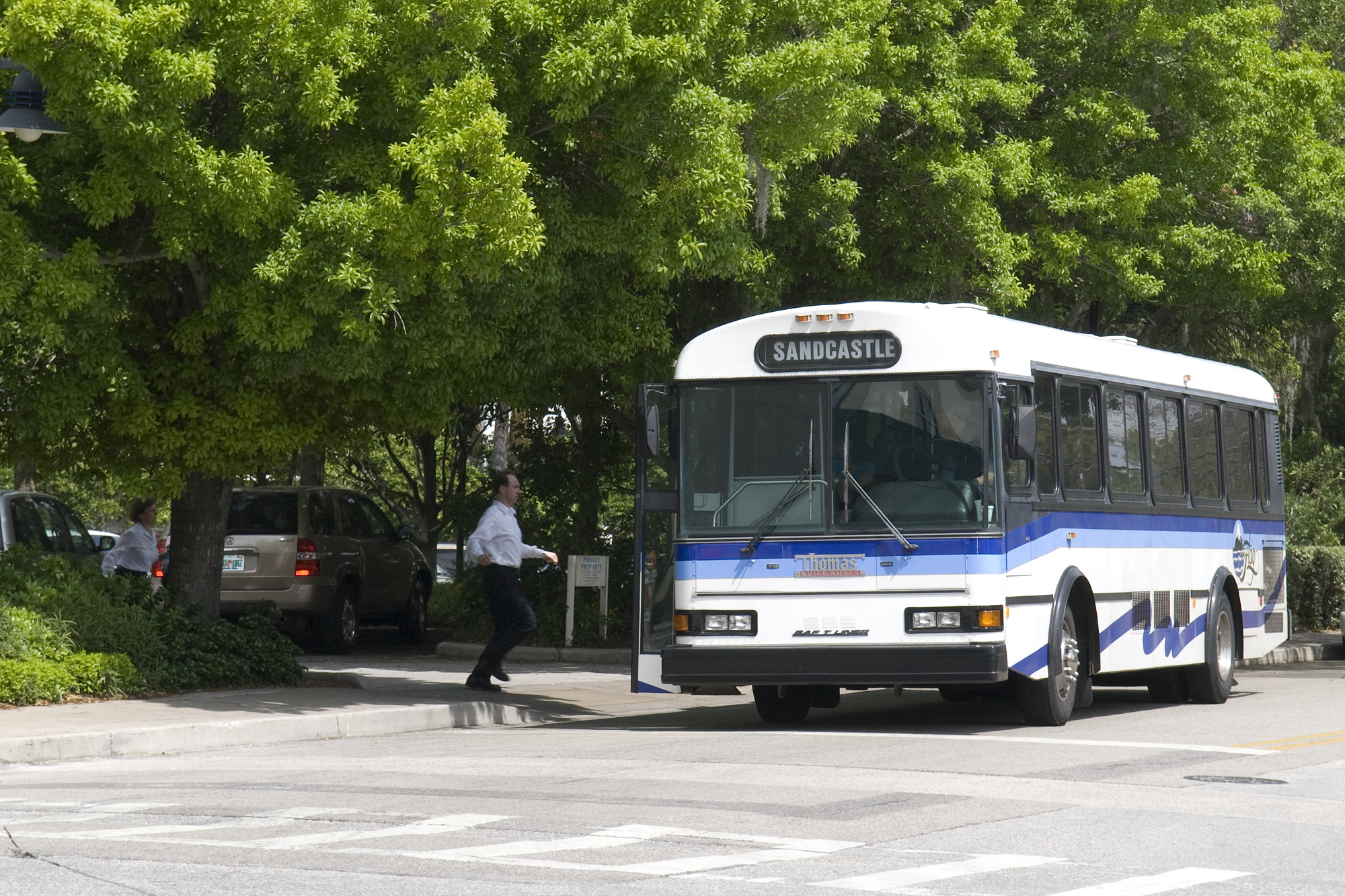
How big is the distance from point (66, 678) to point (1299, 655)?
1699cm

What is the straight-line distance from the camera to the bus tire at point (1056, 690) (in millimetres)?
12820

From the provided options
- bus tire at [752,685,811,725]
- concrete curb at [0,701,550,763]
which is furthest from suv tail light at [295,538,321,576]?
bus tire at [752,685,811,725]

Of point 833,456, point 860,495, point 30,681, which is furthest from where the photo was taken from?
point 30,681

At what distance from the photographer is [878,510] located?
12.2 meters

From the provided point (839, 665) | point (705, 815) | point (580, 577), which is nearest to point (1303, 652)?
point (580, 577)

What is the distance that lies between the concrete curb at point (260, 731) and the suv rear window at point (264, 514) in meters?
6.59

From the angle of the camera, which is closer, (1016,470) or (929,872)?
(929,872)

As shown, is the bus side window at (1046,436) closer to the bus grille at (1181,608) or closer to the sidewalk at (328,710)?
the bus grille at (1181,608)

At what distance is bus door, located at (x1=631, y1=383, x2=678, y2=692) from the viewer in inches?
502

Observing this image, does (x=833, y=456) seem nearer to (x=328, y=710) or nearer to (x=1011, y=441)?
(x=1011, y=441)

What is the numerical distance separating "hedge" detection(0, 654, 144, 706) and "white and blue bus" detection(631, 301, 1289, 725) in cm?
406

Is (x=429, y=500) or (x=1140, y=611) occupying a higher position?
(x=429, y=500)

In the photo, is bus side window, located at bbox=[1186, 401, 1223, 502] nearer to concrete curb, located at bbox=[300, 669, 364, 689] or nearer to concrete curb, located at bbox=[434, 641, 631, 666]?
concrete curb, located at bbox=[434, 641, 631, 666]

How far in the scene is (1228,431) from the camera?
1666cm
